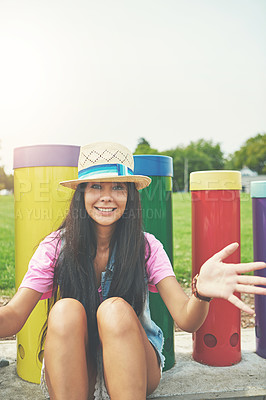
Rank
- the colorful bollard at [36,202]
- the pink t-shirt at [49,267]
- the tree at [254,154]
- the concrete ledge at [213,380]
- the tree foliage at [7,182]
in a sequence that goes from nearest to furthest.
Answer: the pink t-shirt at [49,267] < the concrete ledge at [213,380] < the colorful bollard at [36,202] < the tree foliage at [7,182] < the tree at [254,154]

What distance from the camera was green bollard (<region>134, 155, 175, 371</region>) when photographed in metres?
2.72

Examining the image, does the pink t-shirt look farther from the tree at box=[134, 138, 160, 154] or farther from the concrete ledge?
the tree at box=[134, 138, 160, 154]

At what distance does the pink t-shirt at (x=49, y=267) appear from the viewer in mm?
2051

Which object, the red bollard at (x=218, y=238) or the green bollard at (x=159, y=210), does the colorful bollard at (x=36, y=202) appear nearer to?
the green bollard at (x=159, y=210)

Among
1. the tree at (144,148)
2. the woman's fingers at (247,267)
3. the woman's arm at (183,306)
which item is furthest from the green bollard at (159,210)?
the tree at (144,148)

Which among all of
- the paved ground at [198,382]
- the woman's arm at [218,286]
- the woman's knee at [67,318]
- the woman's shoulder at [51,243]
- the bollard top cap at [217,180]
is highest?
the bollard top cap at [217,180]

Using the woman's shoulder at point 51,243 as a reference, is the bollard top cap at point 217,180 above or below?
above

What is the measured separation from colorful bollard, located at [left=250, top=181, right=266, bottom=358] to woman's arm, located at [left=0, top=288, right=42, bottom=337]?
5.39ft

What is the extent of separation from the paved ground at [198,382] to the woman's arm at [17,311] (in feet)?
2.70

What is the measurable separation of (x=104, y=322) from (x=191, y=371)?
47.8 inches

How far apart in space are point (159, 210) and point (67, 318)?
3.78 feet

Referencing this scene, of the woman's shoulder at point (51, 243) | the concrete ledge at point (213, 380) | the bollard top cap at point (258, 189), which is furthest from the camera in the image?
the bollard top cap at point (258, 189)

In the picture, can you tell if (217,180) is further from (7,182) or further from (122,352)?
(7,182)

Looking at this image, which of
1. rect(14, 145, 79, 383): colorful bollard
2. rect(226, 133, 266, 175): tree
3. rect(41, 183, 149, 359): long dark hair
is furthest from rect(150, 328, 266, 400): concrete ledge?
rect(226, 133, 266, 175): tree
